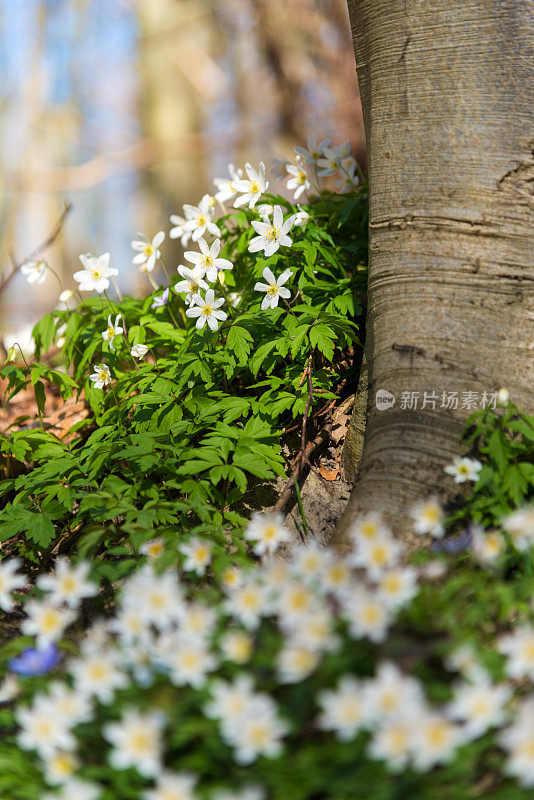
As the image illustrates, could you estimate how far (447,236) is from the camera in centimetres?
191

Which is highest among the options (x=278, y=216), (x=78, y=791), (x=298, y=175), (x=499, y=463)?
(x=298, y=175)

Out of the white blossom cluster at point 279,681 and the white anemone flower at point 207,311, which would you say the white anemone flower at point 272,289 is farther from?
the white blossom cluster at point 279,681

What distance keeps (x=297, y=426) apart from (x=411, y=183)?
0.87m

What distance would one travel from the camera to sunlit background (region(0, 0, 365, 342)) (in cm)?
570

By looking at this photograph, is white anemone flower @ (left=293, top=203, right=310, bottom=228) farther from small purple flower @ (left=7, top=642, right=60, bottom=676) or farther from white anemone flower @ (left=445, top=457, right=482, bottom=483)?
small purple flower @ (left=7, top=642, right=60, bottom=676)

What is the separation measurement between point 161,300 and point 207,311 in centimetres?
47

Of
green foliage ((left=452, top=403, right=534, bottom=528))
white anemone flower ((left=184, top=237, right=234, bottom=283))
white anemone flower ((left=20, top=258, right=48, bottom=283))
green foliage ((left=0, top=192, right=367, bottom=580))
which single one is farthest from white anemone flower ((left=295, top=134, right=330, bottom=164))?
green foliage ((left=452, top=403, right=534, bottom=528))

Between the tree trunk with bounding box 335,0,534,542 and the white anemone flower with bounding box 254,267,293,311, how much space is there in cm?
31

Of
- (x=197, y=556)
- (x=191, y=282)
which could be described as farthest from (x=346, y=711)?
(x=191, y=282)

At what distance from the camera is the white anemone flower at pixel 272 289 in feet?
6.95

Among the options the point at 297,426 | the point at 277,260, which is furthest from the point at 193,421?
the point at 277,260

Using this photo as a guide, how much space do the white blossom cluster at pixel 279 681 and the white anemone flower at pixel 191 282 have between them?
1.17 m

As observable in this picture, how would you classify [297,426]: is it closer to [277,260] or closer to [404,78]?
[277,260]

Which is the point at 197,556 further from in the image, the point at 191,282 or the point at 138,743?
the point at 191,282
